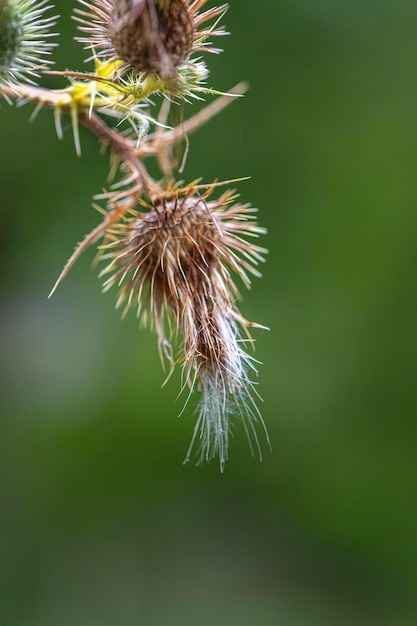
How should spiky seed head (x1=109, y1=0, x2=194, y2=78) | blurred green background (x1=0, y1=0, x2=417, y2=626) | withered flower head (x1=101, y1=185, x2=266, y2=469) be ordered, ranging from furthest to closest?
blurred green background (x1=0, y1=0, x2=417, y2=626), withered flower head (x1=101, y1=185, x2=266, y2=469), spiky seed head (x1=109, y1=0, x2=194, y2=78)

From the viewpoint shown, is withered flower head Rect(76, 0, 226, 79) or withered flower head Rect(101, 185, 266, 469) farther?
withered flower head Rect(101, 185, 266, 469)

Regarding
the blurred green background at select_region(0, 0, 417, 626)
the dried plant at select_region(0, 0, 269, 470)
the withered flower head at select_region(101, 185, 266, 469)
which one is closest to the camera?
the dried plant at select_region(0, 0, 269, 470)

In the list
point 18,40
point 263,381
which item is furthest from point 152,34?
point 263,381

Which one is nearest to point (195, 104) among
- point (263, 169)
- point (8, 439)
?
point (263, 169)

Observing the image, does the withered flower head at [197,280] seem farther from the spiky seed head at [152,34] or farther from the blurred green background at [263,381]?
the blurred green background at [263,381]

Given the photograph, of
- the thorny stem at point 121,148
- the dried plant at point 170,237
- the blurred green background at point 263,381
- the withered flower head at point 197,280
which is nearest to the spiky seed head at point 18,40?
the dried plant at point 170,237

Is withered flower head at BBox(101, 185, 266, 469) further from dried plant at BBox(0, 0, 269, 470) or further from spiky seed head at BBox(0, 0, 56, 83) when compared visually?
spiky seed head at BBox(0, 0, 56, 83)

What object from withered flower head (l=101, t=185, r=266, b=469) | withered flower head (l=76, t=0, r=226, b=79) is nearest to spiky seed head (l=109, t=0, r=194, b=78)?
withered flower head (l=76, t=0, r=226, b=79)

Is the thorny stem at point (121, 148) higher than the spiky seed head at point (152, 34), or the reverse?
the spiky seed head at point (152, 34)

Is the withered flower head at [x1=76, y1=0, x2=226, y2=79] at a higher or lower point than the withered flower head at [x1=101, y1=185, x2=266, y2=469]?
higher

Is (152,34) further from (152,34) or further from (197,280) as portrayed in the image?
(197,280)
